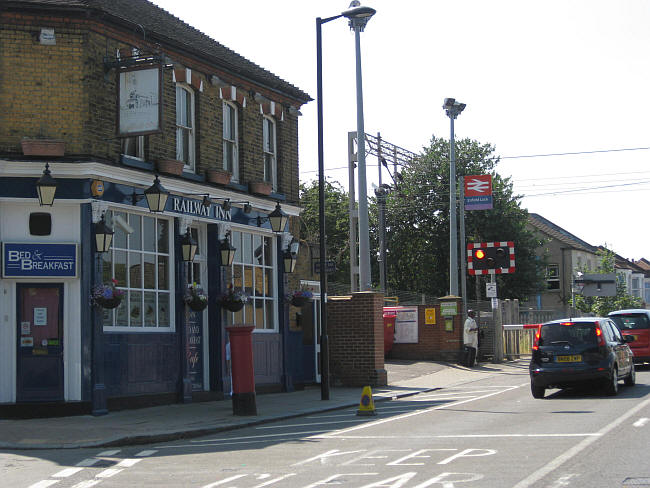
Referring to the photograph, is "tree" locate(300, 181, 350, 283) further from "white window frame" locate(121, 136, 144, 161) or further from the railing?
"white window frame" locate(121, 136, 144, 161)

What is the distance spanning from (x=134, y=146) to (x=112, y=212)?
155 cm

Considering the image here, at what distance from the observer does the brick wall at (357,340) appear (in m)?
22.5

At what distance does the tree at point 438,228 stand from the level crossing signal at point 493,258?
865 inches

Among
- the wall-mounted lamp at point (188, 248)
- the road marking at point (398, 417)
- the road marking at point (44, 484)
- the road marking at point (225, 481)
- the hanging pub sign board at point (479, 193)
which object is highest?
the hanging pub sign board at point (479, 193)

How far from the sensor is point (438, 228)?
50.9 m

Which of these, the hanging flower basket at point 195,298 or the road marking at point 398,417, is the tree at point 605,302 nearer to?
the road marking at point 398,417

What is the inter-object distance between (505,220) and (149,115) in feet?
117

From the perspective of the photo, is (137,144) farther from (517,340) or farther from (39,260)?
(517,340)

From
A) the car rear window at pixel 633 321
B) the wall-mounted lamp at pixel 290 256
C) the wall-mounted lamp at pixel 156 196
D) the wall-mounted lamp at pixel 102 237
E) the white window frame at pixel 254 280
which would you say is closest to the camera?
the wall-mounted lamp at pixel 102 237

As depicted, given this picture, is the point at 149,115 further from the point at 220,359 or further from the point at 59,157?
the point at 220,359

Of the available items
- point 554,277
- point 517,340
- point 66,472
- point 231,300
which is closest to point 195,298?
point 231,300

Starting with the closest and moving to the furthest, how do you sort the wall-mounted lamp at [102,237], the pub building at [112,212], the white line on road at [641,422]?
the white line on road at [641,422]
the pub building at [112,212]
the wall-mounted lamp at [102,237]

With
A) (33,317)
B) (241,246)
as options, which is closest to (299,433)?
(33,317)

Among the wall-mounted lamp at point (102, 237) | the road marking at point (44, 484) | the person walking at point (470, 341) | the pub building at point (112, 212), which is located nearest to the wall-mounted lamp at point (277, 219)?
the pub building at point (112, 212)
